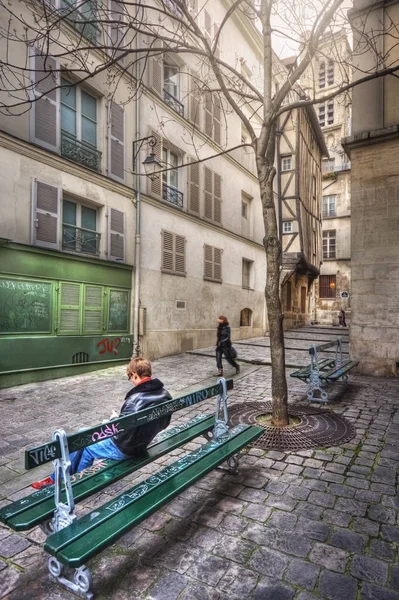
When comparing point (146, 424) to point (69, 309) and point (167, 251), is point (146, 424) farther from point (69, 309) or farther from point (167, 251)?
point (167, 251)

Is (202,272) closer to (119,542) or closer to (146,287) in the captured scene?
(146,287)

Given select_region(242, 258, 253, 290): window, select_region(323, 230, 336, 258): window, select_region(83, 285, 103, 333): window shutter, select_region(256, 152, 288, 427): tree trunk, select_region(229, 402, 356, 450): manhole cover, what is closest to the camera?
select_region(229, 402, 356, 450): manhole cover

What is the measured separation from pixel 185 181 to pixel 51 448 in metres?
12.2

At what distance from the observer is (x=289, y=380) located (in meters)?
8.27

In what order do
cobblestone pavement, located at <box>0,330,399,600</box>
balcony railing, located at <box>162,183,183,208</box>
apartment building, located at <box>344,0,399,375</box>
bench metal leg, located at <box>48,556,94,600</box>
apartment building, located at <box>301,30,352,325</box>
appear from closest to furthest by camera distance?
bench metal leg, located at <box>48,556,94,600</box> < cobblestone pavement, located at <box>0,330,399,600</box> < apartment building, located at <box>344,0,399,375</box> < balcony railing, located at <box>162,183,183,208</box> < apartment building, located at <box>301,30,352,325</box>

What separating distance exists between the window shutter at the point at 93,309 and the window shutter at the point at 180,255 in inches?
136

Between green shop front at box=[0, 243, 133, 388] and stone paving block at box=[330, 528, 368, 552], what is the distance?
703cm

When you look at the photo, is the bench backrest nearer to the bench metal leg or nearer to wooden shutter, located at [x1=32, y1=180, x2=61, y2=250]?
the bench metal leg

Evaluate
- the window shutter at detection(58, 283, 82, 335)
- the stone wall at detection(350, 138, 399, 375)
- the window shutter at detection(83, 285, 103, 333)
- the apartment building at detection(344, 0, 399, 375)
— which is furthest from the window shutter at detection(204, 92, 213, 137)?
the window shutter at detection(58, 283, 82, 335)

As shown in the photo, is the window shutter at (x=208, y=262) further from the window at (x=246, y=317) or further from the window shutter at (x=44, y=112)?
the window shutter at (x=44, y=112)

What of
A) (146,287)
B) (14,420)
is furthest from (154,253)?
(14,420)

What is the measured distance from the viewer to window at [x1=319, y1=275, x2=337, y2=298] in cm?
3133

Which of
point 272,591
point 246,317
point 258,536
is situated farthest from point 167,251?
point 272,591

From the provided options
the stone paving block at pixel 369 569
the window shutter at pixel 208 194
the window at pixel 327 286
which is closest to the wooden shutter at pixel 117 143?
the window shutter at pixel 208 194
